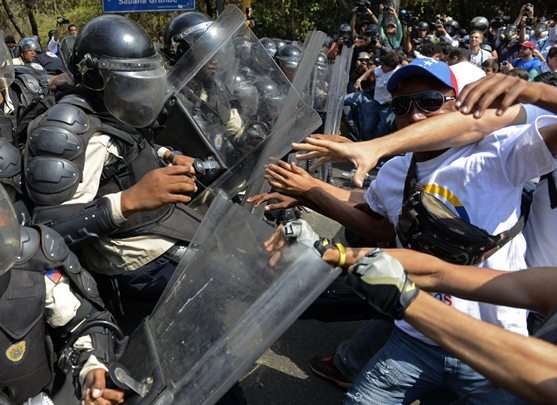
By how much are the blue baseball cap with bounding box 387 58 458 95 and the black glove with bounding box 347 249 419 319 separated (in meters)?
0.86

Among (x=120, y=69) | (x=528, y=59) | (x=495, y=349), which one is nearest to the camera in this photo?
(x=495, y=349)

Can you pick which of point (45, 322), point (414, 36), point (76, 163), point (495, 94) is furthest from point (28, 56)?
point (495, 94)

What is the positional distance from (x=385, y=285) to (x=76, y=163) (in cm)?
146

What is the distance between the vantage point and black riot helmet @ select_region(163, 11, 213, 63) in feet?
11.6

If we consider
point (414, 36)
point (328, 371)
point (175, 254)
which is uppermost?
point (175, 254)

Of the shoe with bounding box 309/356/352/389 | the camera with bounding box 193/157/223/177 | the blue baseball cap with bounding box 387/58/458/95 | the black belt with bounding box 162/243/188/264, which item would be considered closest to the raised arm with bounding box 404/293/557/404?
the blue baseball cap with bounding box 387/58/458/95

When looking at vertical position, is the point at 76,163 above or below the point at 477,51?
above

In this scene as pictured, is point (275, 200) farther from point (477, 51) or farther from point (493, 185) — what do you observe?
point (477, 51)

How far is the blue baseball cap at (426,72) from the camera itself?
5.84ft

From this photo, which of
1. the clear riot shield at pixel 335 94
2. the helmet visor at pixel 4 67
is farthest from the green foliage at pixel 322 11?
the helmet visor at pixel 4 67

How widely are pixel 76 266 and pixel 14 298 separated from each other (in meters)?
0.25

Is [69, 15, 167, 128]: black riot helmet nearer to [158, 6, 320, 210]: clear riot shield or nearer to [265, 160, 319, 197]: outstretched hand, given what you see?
[158, 6, 320, 210]: clear riot shield

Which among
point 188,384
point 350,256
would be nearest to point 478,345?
point 350,256

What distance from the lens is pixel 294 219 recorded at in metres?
2.03
